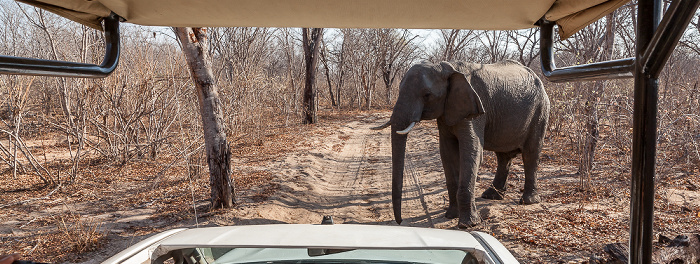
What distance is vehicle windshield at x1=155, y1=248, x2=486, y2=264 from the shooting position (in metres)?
1.90

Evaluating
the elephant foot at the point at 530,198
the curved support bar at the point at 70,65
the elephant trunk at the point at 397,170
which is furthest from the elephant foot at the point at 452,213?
the curved support bar at the point at 70,65

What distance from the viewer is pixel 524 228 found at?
5.33 m

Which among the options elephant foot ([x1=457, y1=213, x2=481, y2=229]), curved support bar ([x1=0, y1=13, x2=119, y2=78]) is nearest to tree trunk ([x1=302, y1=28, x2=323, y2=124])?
elephant foot ([x1=457, y1=213, x2=481, y2=229])

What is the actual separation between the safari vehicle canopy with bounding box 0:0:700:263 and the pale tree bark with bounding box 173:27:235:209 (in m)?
3.80

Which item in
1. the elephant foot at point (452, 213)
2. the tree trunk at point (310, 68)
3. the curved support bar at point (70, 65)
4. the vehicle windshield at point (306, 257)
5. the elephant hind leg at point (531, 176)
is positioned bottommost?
the elephant foot at point (452, 213)

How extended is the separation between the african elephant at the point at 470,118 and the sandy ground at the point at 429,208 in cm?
43

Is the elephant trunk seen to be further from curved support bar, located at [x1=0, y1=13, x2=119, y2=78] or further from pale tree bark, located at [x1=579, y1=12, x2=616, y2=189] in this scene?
curved support bar, located at [x1=0, y1=13, x2=119, y2=78]

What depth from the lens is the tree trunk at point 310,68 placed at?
1822 cm

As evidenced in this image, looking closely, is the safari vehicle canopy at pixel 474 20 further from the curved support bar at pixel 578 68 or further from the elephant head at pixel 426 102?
the elephant head at pixel 426 102

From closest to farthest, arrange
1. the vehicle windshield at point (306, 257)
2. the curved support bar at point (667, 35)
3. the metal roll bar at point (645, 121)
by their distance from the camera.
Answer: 1. the curved support bar at point (667, 35)
2. the metal roll bar at point (645, 121)
3. the vehicle windshield at point (306, 257)

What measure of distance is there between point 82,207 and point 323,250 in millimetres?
6113

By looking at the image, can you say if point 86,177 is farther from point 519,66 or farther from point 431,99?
point 519,66

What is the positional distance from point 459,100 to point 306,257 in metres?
4.02

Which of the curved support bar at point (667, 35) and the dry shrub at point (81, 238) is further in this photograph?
the dry shrub at point (81, 238)
